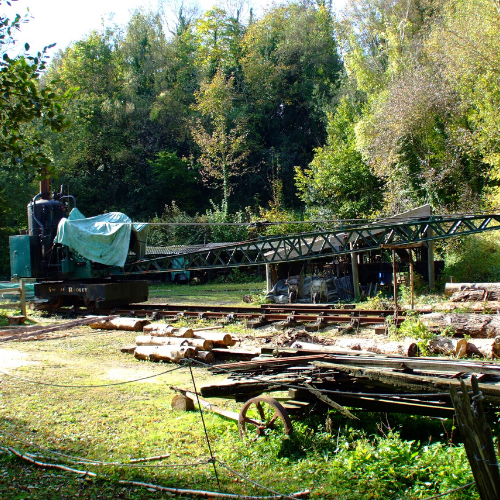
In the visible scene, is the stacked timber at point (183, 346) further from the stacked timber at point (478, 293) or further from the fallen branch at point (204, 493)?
the stacked timber at point (478, 293)

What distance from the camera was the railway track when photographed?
13086mm

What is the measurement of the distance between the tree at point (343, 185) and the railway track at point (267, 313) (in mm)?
15021

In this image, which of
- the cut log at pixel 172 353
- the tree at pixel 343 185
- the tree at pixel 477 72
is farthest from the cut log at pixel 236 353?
the tree at pixel 343 185

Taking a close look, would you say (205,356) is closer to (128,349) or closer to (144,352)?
(144,352)

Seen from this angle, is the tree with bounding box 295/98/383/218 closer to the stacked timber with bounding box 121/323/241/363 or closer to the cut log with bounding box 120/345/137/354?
the stacked timber with bounding box 121/323/241/363

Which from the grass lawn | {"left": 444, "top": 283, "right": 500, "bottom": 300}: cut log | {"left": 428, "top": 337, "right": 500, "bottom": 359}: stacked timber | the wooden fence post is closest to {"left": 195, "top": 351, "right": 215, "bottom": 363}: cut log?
the grass lawn

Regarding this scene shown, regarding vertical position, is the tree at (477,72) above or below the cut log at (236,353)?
above

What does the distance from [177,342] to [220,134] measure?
28955 mm

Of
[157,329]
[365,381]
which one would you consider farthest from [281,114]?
[365,381]

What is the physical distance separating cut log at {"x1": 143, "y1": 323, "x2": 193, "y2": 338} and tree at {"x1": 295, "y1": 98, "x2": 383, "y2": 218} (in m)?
19.5

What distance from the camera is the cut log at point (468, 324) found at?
10.4 meters

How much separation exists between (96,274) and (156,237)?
54.8 feet

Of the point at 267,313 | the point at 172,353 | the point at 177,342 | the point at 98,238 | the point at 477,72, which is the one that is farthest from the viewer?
the point at 477,72

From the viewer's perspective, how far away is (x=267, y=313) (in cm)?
1470
